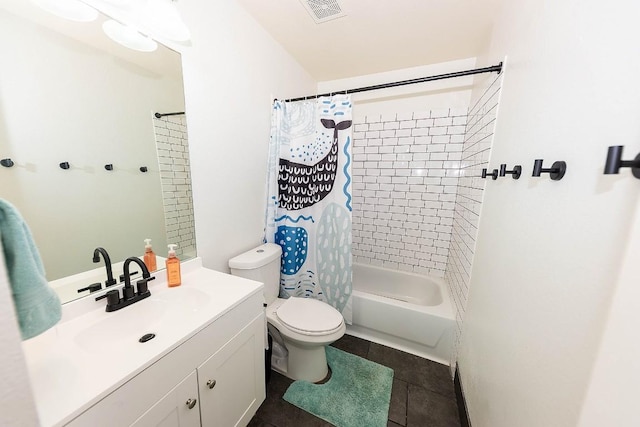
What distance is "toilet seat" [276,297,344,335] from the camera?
141cm

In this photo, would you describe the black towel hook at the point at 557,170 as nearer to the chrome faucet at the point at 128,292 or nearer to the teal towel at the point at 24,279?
the teal towel at the point at 24,279

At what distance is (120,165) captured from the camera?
1044 millimetres

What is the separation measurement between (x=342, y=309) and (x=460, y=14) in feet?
7.26

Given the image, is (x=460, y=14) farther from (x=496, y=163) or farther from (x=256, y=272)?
(x=256, y=272)

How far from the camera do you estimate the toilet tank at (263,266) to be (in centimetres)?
151

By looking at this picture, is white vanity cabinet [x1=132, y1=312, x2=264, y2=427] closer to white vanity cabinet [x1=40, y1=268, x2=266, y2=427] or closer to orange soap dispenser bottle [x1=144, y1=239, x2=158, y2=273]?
white vanity cabinet [x1=40, y1=268, x2=266, y2=427]

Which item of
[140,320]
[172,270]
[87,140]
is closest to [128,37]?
[87,140]

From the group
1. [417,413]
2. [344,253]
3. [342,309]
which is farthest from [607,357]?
[342,309]

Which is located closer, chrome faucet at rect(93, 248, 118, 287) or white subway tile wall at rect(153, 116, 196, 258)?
chrome faucet at rect(93, 248, 118, 287)

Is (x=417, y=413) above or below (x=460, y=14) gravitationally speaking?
below

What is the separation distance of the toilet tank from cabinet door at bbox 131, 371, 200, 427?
0.70 meters

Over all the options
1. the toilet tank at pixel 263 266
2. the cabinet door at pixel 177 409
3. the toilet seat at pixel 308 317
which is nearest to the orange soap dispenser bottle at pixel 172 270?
the toilet tank at pixel 263 266

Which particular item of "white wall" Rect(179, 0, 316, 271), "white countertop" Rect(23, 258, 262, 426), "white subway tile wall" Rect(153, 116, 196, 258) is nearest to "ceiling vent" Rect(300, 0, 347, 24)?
"white wall" Rect(179, 0, 316, 271)

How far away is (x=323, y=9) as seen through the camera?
145cm
